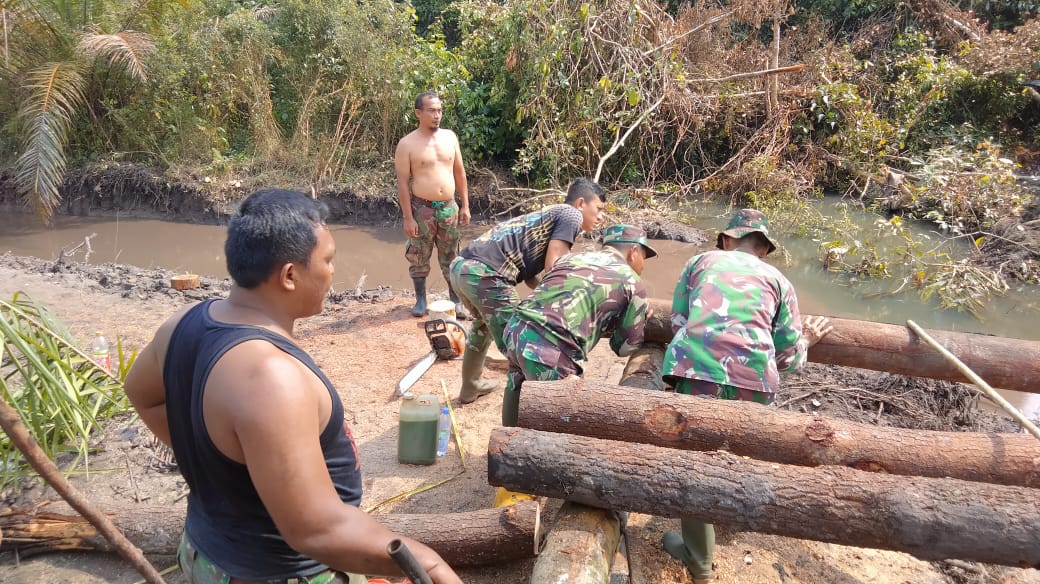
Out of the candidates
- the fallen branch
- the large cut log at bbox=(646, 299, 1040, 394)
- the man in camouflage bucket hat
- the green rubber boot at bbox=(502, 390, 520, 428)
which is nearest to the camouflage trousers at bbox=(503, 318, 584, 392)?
the green rubber boot at bbox=(502, 390, 520, 428)

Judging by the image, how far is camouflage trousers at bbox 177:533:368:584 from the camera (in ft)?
4.94

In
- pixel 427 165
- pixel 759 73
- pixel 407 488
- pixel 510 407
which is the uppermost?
pixel 759 73

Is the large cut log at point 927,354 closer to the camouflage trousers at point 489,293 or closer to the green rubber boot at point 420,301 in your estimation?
the camouflage trousers at point 489,293

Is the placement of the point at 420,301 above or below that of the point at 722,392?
below

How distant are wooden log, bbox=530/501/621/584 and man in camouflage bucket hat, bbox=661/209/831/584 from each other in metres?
0.52

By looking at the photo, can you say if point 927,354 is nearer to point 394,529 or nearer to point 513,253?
point 513,253

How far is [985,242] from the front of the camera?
8.23 metres

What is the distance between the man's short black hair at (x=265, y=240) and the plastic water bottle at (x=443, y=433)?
256 cm

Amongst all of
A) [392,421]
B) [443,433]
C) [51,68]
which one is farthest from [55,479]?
[51,68]

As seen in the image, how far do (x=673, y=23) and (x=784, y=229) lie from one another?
3799mm

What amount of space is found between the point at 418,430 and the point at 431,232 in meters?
2.59

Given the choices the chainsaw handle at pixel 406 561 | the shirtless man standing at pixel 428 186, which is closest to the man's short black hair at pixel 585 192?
the shirtless man standing at pixel 428 186

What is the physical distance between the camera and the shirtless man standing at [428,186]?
18.7 ft

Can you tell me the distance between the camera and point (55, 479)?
1327 mm
